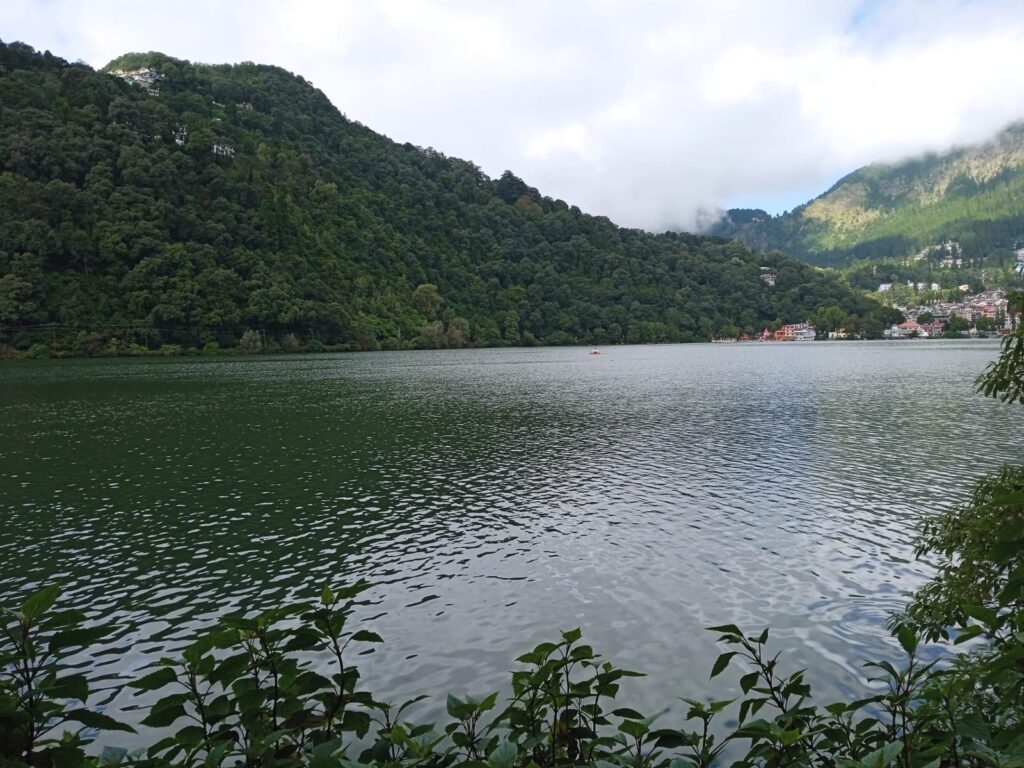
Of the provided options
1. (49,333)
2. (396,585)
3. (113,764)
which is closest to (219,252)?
(49,333)

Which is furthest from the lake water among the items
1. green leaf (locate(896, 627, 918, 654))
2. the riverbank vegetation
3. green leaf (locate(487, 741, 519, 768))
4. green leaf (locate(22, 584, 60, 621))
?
green leaf (locate(22, 584, 60, 621))

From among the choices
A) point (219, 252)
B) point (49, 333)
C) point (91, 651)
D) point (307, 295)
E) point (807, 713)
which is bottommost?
point (91, 651)

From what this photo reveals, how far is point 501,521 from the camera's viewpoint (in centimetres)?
2700

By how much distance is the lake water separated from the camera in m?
16.9

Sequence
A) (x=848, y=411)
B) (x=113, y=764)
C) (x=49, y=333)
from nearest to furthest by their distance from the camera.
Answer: (x=113, y=764)
(x=848, y=411)
(x=49, y=333)

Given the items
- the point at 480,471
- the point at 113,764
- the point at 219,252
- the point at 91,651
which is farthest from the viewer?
the point at 219,252

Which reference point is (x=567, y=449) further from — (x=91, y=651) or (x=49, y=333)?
(x=49, y=333)

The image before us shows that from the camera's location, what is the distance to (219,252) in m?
185

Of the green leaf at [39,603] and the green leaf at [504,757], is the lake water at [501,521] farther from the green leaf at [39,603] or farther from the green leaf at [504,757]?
the green leaf at [39,603]

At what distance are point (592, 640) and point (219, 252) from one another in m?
197

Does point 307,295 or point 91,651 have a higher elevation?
point 307,295

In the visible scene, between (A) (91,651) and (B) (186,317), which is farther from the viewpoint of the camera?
(B) (186,317)

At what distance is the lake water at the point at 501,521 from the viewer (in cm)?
1686

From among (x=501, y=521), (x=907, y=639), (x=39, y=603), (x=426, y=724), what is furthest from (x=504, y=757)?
(x=501, y=521)
